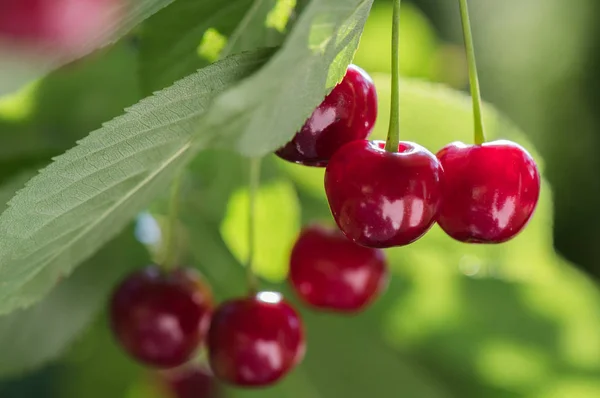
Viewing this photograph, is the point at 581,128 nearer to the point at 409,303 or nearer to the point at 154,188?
the point at 409,303

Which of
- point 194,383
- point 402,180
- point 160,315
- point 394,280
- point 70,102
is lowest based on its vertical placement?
point 194,383

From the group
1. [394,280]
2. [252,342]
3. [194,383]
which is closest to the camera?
[252,342]

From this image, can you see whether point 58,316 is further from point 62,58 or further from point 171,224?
point 62,58

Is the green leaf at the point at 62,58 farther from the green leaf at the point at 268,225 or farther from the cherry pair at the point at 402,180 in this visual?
the green leaf at the point at 268,225

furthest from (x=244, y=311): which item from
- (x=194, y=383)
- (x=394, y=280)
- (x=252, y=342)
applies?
(x=194, y=383)

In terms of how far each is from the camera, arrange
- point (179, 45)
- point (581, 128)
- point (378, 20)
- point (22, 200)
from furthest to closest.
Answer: point (581, 128) < point (378, 20) < point (179, 45) < point (22, 200)

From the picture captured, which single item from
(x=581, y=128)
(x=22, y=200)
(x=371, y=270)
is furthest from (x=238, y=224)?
(x=581, y=128)
